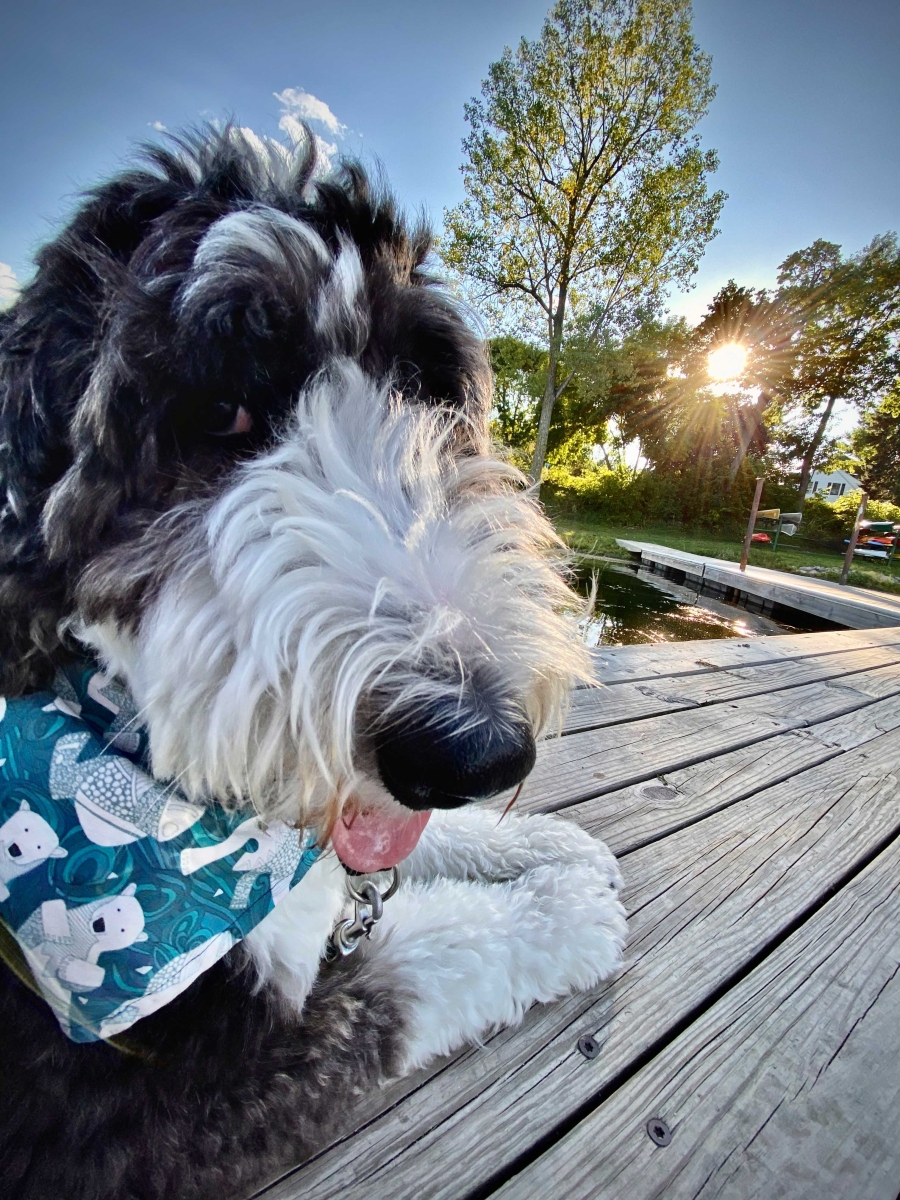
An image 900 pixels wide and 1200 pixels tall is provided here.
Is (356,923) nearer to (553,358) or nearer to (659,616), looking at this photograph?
(659,616)

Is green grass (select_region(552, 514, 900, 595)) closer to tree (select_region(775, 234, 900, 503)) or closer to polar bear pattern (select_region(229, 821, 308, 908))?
polar bear pattern (select_region(229, 821, 308, 908))

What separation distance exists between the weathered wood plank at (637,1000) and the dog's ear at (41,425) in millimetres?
1230

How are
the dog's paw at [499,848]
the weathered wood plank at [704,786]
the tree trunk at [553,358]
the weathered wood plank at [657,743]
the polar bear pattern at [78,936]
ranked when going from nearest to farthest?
the polar bear pattern at [78,936], the dog's paw at [499,848], the weathered wood plank at [704,786], the weathered wood plank at [657,743], the tree trunk at [553,358]

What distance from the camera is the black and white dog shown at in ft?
3.46

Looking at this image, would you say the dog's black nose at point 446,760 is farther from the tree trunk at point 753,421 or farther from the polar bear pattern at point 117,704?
the tree trunk at point 753,421

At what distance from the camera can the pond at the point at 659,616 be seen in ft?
32.6

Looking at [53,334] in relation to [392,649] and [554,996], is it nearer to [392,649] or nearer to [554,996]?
[392,649]

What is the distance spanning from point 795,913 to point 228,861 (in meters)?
1.81

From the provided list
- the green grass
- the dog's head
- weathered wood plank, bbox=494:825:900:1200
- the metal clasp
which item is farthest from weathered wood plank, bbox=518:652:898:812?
the green grass

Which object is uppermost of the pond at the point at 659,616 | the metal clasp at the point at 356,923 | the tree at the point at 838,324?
the tree at the point at 838,324

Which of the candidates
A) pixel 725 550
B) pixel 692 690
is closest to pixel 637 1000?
pixel 692 690

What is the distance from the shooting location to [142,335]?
1.20 metres

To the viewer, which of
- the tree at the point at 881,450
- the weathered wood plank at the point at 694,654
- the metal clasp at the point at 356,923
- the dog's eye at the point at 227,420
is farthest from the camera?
the tree at the point at 881,450

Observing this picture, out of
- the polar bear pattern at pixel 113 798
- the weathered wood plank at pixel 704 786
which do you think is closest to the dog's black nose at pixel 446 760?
the polar bear pattern at pixel 113 798
